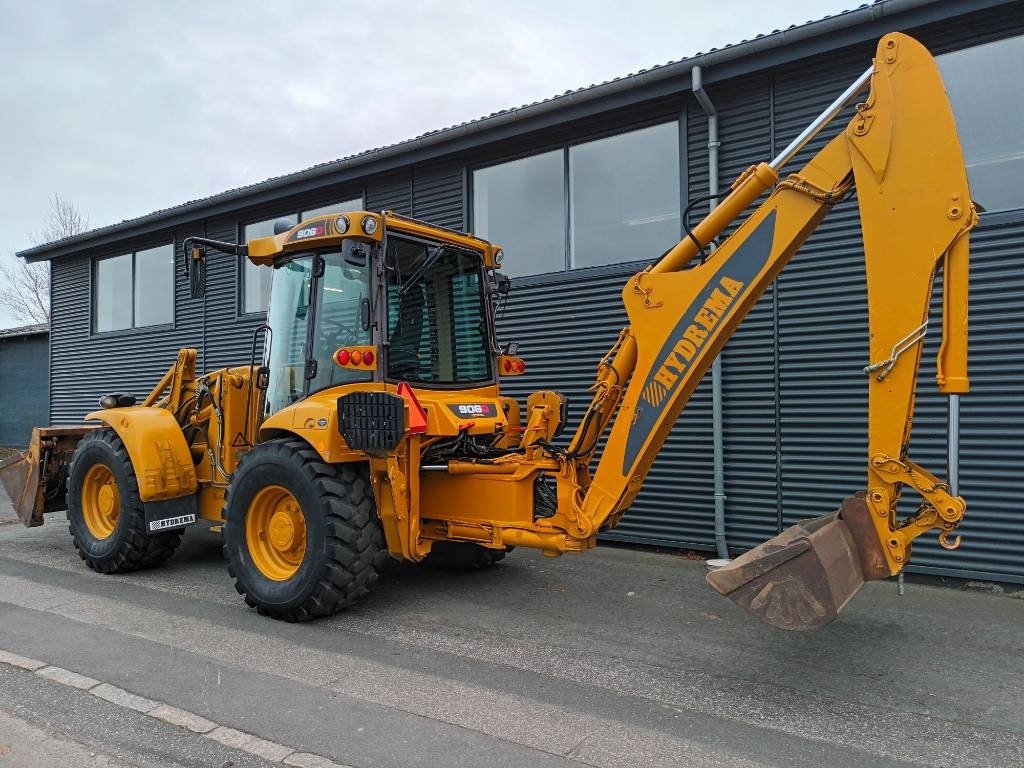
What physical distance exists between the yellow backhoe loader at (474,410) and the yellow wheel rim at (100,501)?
0.08 feet

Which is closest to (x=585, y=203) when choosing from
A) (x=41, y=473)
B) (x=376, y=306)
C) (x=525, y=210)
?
(x=525, y=210)

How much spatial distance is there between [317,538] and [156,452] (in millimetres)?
2332

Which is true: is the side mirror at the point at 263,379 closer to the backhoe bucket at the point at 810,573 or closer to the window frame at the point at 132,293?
the backhoe bucket at the point at 810,573

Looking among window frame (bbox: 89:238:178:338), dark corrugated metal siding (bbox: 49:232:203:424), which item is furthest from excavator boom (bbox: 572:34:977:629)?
window frame (bbox: 89:238:178:338)

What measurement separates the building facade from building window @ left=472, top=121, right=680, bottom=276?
0.06 feet

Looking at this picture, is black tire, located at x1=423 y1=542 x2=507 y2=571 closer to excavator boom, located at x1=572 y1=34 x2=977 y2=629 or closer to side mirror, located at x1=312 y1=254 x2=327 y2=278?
side mirror, located at x1=312 y1=254 x2=327 y2=278

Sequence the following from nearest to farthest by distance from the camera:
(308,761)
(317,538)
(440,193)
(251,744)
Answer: (308,761) < (251,744) < (317,538) < (440,193)

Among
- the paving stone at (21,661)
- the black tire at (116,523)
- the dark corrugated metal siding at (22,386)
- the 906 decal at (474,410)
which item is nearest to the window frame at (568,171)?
the 906 decal at (474,410)

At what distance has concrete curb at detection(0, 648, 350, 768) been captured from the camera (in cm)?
326

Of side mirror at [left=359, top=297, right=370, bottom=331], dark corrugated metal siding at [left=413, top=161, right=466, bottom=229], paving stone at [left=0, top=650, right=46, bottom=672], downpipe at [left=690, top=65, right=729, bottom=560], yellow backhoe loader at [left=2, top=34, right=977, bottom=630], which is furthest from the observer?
dark corrugated metal siding at [left=413, top=161, right=466, bottom=229]

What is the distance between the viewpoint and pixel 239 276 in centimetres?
1148

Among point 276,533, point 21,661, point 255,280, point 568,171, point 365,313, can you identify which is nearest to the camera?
point 21,661

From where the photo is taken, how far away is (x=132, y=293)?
13.1 meters

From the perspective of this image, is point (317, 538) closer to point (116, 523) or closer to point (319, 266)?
point (319, 266)
